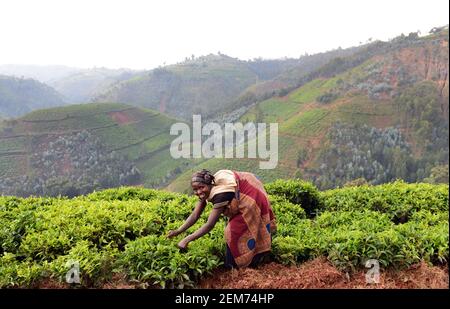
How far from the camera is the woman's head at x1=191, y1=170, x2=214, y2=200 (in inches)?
167

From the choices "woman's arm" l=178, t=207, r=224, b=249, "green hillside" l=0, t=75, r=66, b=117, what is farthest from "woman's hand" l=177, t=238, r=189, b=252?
"green hillside" l=0, t=75, r=66, b=117

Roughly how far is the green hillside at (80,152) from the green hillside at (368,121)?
17502 mm

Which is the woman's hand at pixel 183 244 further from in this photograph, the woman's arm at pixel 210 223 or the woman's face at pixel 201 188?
the woman's face at pixel 201 188

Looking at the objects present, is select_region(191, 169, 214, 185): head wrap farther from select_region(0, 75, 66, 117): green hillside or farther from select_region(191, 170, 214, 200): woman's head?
select_region(0, 75, 66, 117): green hillside

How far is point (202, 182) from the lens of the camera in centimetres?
423

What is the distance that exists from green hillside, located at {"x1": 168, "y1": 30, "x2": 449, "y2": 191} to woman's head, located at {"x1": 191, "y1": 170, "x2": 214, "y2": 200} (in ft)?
178

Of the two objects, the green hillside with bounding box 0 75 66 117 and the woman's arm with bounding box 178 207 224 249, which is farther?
the green hillside with bounding box 0 75 66 117

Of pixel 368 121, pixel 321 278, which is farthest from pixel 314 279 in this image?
pixel 368 121

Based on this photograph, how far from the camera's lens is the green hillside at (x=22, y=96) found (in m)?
160

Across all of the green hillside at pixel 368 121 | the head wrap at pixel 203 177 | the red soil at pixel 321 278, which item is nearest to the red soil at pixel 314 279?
the red soil at pixel 321 278

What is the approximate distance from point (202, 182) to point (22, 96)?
190586 mm

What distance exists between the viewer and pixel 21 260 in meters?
4.80
